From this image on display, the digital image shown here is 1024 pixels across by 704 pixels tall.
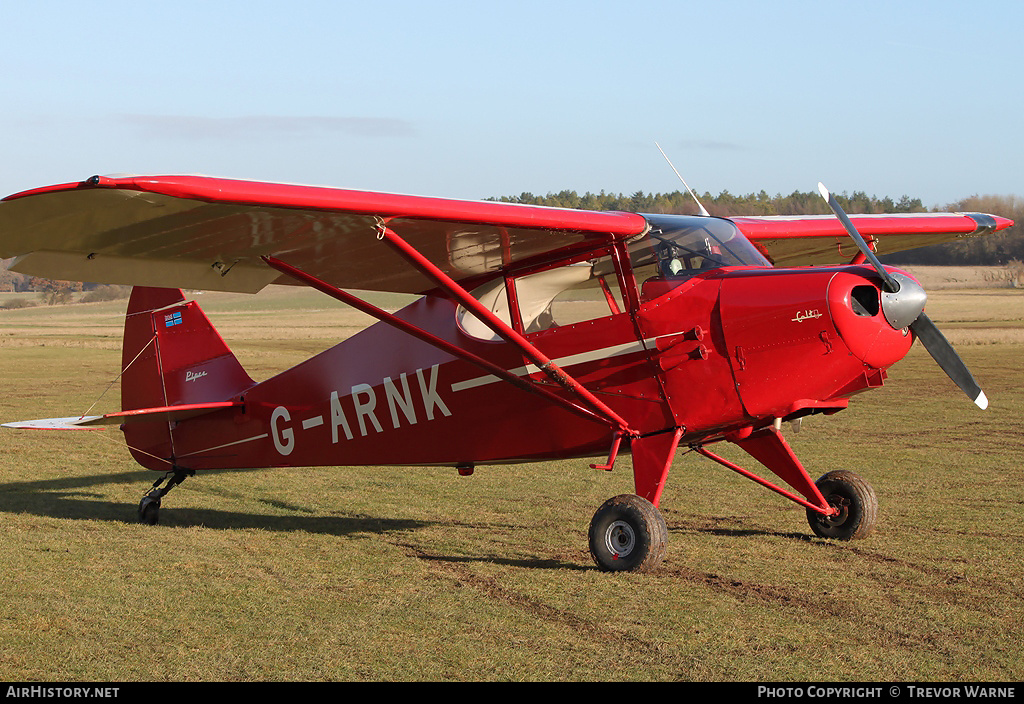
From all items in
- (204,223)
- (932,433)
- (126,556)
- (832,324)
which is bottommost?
(126,556)

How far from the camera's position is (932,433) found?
1348 cm

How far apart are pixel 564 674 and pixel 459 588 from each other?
1.83 metres

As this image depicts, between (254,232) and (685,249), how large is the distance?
3.05m

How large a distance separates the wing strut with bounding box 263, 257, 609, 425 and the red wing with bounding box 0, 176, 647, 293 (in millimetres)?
143

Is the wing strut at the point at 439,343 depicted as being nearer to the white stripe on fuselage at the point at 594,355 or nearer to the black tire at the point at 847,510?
the white stripe on fuselage at the point at 594,355

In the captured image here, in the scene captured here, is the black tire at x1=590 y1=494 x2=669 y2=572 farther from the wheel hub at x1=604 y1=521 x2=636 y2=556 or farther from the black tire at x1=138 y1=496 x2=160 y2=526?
the black tire at x1=138 y1=496 x2=160 y2=526

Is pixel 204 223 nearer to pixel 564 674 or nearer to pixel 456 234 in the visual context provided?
pixel 456 234

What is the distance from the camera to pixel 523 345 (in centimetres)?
703

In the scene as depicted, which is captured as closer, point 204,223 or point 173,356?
point 204,223

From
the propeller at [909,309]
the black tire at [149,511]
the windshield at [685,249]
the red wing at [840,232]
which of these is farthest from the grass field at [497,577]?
the red wing at [840,232]

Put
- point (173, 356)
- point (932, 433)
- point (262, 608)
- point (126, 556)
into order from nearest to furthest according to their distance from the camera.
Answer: point (262, 608), point (126, 556), point (173, 356), point (932, 433)

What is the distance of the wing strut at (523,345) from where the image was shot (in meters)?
6.67
